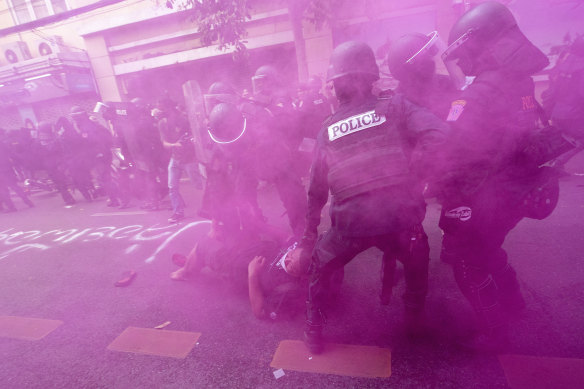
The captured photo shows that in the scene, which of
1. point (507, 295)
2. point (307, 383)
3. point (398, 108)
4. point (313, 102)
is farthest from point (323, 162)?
point (313, 102)

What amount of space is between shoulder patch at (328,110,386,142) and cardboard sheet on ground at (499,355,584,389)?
5.04 feet

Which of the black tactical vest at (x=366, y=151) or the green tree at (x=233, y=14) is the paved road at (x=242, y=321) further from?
the green tree at (x=233, y=14)

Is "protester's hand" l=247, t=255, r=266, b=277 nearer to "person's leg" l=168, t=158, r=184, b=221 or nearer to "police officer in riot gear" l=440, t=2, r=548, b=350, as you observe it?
"police officer in riot gear" l=440, t=2, r=548, b=350

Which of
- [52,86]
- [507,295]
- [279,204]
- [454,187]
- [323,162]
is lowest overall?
[279,204]

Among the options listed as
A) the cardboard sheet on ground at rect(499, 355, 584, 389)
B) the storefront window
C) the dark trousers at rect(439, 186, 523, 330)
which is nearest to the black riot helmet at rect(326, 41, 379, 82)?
the dark trousers at rect(439, 186, 523, 330)

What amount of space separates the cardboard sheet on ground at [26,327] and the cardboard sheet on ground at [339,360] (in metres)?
2.18

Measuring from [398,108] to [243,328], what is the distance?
1913 mm

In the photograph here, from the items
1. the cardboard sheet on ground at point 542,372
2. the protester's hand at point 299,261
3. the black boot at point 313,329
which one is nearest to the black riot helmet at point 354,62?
the protester's hand at point 299,261

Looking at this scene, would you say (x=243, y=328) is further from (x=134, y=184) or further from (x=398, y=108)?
(x=134, y=184)

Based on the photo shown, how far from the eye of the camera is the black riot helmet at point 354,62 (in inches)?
71.3

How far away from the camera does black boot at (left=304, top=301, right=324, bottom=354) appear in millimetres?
2084

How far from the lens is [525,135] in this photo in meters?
1.70

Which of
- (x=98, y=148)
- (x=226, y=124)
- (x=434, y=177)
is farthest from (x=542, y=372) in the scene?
(x=98, y=148)

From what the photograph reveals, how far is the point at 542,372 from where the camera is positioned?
1.77m
